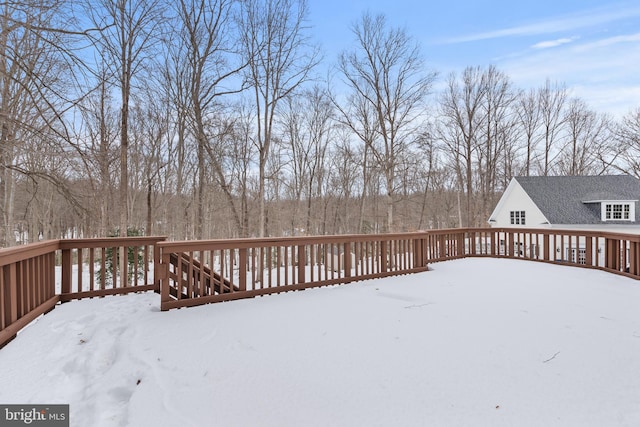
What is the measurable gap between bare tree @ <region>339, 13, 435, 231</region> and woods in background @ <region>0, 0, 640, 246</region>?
63 millimetres

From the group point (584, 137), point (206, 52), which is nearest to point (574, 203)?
point (584, 137)

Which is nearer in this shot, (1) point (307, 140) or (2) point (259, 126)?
(2) point (259, 126)

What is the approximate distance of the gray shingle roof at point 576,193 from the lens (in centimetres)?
1573

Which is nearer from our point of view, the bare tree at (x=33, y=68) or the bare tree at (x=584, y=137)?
the bare tree at (x=33, y=68)

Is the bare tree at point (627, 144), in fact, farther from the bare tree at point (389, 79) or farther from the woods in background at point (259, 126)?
the bare tree at point (389, 79)

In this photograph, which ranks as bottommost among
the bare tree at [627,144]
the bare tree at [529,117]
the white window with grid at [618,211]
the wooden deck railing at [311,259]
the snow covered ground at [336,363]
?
the snow covered ground at [336,363]

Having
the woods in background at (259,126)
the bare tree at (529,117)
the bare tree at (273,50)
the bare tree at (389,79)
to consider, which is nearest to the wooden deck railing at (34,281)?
the woods in background at (259,126)

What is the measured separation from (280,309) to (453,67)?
19553 mm

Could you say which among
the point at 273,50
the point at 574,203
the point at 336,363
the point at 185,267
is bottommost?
the point at 336,363

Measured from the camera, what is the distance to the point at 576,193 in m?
16.7

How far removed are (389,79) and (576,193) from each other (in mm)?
12325

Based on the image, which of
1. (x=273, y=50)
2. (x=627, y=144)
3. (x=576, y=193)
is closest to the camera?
(x=273, y=50)

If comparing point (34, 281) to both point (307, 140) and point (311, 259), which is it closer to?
point (311, 259)

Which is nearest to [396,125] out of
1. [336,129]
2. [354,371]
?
[336,129]
